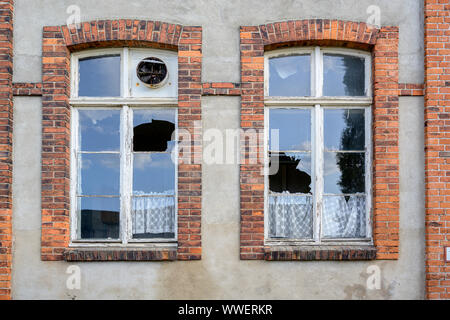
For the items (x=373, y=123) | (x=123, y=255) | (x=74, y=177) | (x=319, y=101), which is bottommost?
(x=123, y=255)

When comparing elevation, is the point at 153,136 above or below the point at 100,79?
below

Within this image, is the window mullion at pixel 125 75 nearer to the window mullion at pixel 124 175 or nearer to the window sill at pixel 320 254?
the window mullion at pixel 124 175

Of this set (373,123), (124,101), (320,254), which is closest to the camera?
(320,254)

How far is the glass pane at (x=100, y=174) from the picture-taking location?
6070mm

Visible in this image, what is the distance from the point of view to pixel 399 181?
5.84 m

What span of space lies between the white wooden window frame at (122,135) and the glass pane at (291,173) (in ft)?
4.04

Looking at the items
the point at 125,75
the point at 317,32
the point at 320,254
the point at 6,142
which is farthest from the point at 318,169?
the point at 6,142

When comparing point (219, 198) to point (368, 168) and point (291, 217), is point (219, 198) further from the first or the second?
point (368, 168)

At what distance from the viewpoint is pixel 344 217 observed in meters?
5.99

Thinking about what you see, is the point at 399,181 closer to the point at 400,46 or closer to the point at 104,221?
the point at 400,46

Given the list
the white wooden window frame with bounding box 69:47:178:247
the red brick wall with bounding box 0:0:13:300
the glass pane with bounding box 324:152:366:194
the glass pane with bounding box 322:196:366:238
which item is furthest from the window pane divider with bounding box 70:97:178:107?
the glass pane with bounding box 322:196:366:238

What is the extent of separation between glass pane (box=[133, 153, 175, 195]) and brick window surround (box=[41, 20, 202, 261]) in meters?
0.27

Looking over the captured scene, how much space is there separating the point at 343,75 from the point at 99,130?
3174 millimetres

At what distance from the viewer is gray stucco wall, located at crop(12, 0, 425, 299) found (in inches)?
227
